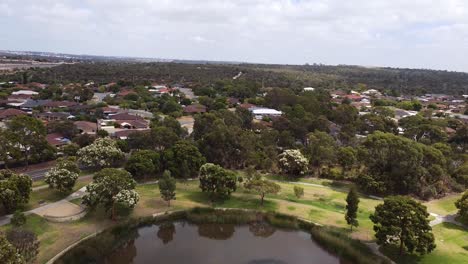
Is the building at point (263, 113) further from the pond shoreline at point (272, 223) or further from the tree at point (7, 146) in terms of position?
the tree at point (7, 146)

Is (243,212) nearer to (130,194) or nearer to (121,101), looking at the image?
(130,194)

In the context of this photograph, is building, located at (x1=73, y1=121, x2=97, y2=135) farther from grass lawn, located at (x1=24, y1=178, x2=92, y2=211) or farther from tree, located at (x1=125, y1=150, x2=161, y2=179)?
grass lawn, located at (x1=24, y1=178, x2=92, y2=211)

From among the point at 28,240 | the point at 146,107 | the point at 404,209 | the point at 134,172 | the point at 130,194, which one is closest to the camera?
the point at 28,240

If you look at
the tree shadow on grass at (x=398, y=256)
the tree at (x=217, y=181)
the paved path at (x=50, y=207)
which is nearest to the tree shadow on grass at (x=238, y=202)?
the tree at (x=217, y=181)

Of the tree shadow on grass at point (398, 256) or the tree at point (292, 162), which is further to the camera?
the tree at point (292, 162)

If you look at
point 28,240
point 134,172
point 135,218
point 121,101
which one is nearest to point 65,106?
point 121,101

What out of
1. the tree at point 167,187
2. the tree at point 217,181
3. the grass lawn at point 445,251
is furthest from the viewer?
the tree at point 217,181

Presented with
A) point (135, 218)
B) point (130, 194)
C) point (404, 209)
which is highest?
point (404, 209)
